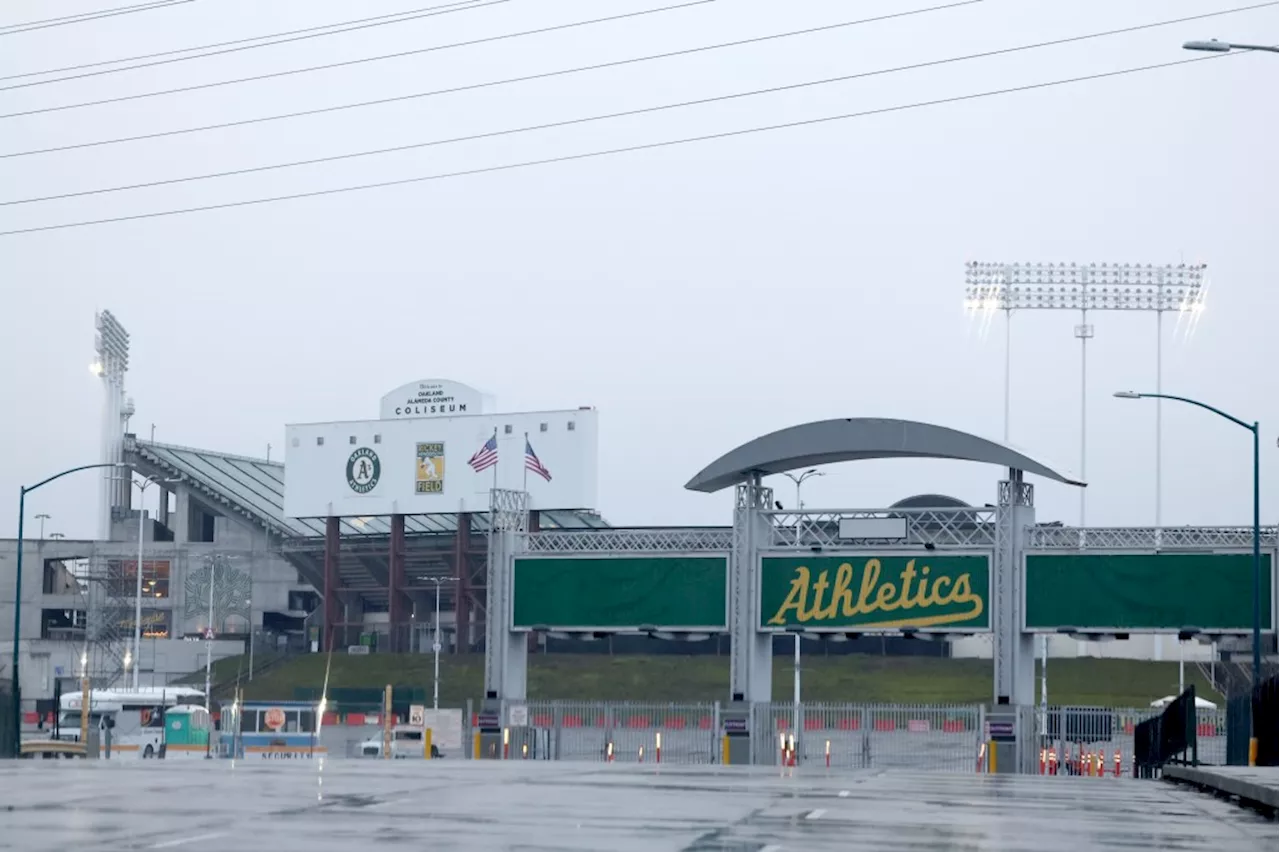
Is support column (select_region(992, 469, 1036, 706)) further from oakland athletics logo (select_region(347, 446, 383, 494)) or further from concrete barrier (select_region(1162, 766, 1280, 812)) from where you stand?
oakland athletics logo (select_region(347, 446, 383, 494))

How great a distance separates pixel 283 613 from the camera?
124312 mm

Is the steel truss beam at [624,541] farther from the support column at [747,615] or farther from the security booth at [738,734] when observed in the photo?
the security booth at [738,734]

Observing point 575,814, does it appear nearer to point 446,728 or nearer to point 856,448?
point 856,448

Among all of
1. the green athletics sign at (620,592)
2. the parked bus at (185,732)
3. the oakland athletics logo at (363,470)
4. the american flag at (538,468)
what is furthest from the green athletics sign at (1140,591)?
the oakland athletics logo at (363,470)

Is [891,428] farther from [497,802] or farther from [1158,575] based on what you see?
[497,802]

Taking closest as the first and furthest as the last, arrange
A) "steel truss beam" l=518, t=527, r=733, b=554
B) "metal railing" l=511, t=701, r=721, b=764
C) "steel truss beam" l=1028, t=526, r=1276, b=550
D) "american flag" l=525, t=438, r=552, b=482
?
"steel truss beam" l=1028, t=526, r=1276, b=550, "metal railing" l=511, t=701, r=721, b=764, "steel truss beam" l=518, t=527, r=733, b=554, "american flag" l=525, t=438, r=552, b=482

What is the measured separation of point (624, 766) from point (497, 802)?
1570 cm

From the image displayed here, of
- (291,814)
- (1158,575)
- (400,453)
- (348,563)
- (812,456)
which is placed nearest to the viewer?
(291,814)

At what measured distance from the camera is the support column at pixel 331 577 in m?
112

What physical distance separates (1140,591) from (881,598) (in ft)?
24.9

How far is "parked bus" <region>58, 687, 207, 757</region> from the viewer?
69.4 metres

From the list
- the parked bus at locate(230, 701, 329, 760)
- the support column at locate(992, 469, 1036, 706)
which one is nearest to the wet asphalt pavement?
the support column at locate(992, 469, 1036, 706)

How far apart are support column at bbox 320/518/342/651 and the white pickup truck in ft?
128

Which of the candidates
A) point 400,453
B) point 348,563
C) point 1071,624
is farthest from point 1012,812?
point 348,563
